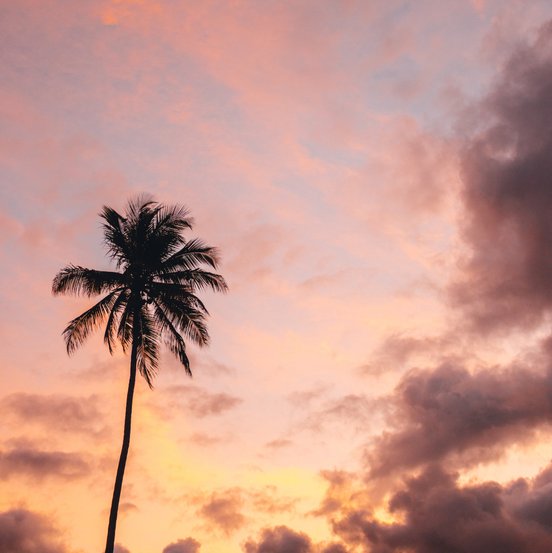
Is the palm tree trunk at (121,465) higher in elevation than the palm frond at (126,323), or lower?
lower

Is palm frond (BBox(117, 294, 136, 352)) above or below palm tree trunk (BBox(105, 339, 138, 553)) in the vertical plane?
above

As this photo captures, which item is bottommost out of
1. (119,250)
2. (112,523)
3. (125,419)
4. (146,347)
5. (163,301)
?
(112,523)

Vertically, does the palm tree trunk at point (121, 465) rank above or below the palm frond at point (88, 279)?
below

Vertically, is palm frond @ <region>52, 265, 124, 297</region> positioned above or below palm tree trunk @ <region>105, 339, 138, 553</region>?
above

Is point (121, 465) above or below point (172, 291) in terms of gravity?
below

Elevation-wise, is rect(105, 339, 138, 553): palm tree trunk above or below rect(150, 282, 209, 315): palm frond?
below

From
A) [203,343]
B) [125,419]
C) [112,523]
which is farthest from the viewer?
[203,343]

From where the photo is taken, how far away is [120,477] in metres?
26.7

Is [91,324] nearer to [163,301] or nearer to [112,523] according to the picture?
[163,301]

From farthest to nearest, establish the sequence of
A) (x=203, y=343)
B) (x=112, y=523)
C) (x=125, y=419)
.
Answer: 1. (x=203, y=343)
2. (x=125, y=419)
3. (x=112, y=523)

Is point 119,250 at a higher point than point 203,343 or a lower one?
higher

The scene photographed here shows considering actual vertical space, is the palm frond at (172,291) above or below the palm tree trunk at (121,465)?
above

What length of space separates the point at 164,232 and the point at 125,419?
932 centimetres

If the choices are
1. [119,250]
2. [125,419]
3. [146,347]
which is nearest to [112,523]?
[125,419]
